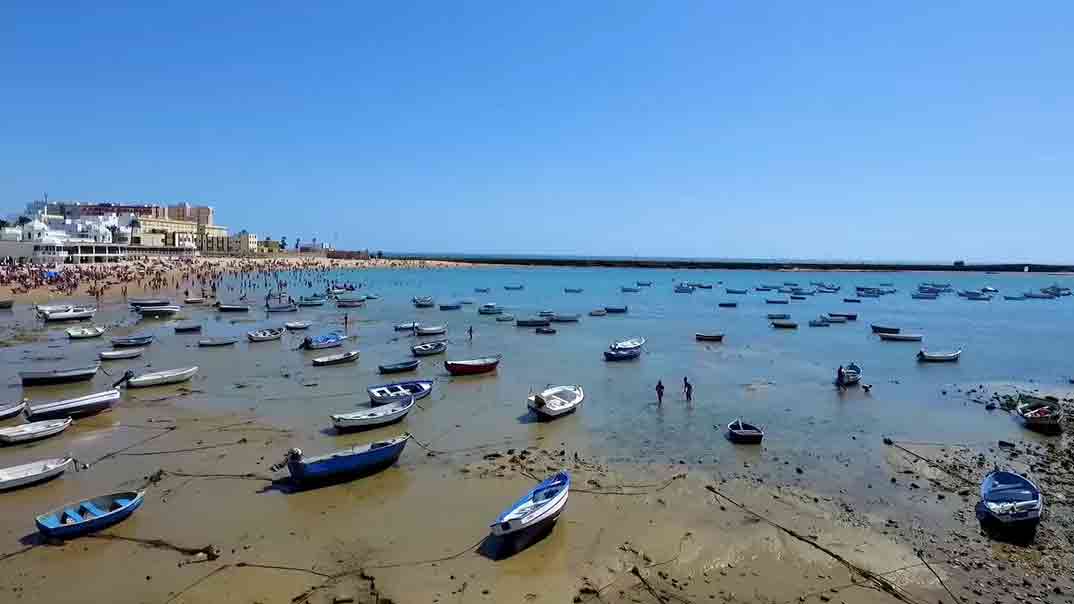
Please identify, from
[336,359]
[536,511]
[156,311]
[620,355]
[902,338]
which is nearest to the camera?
[536,511]

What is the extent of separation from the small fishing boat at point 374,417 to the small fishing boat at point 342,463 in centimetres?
418

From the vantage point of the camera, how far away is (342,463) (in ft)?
60.6

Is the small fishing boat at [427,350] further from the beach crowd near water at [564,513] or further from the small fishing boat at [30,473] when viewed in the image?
the small fishing boat at [30,473]

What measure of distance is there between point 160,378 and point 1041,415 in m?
39.5

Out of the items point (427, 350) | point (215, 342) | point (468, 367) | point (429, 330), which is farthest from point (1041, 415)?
point (215, 342)

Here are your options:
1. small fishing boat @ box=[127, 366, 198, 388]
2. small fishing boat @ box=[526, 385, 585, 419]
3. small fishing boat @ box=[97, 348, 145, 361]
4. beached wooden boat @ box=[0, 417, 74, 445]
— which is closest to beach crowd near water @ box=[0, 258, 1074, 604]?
beached wooden boat @ box=[0, 417, 74, 445]

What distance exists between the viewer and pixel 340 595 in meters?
12.7

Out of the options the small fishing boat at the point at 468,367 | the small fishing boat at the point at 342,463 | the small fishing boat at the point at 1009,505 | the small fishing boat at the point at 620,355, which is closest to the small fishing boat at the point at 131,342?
the small fishing boat at the point at 468,367

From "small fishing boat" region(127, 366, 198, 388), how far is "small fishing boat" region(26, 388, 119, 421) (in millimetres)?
4450

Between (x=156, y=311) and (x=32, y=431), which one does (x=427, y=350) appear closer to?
(x=32, y=431)

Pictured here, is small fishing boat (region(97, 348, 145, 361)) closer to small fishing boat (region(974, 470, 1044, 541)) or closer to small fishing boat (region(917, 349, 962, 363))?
small fishing boat (region(974, 470, 1044, 541))

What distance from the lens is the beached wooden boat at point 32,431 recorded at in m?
21.5

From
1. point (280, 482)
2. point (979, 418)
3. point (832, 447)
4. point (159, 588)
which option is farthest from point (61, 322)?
point (979, 418)

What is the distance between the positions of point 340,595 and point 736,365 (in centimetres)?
3181
